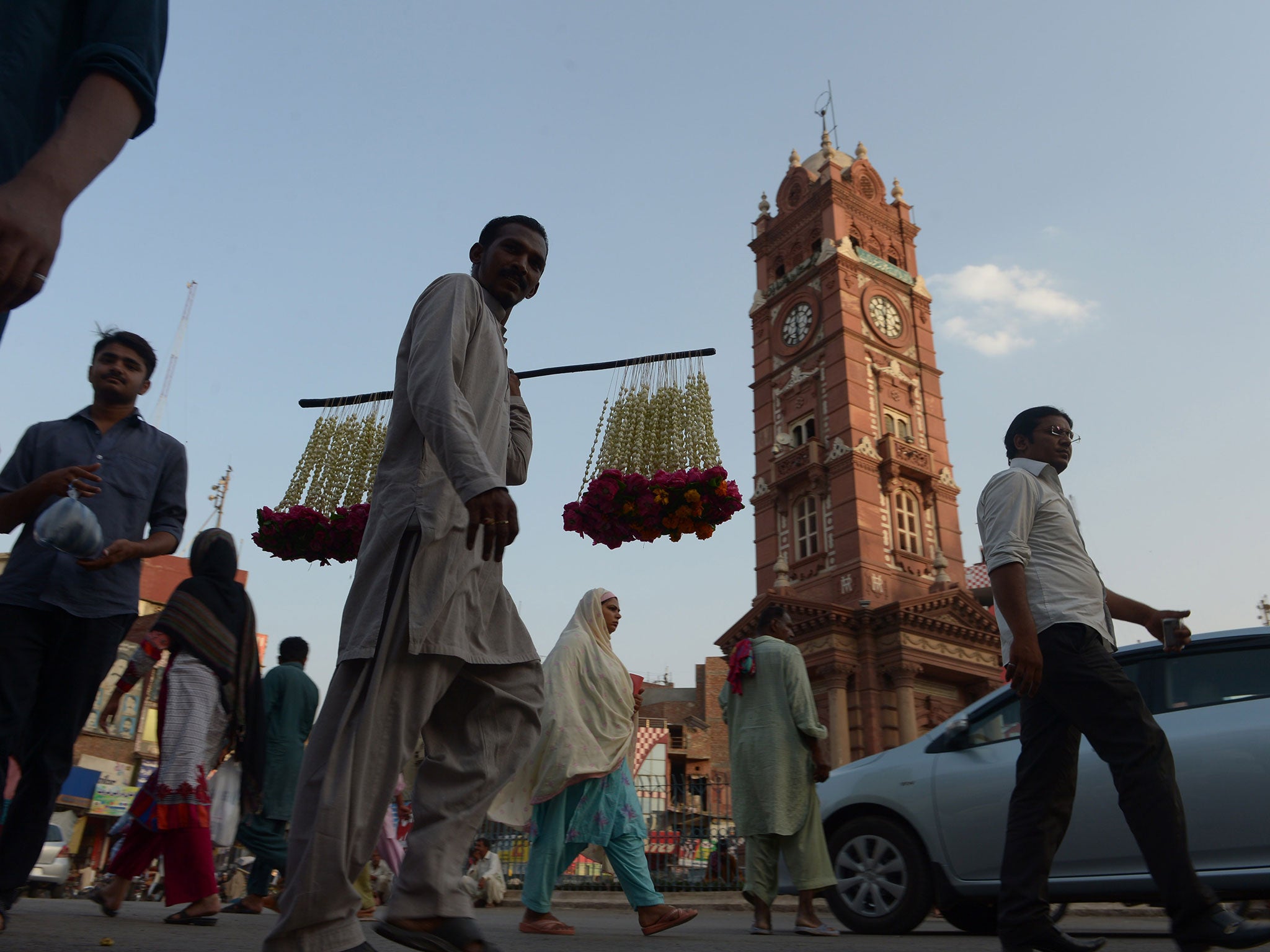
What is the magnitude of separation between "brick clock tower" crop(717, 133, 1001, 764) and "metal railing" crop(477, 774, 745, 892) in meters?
9.70

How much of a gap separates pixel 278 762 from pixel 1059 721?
4485 millimetres

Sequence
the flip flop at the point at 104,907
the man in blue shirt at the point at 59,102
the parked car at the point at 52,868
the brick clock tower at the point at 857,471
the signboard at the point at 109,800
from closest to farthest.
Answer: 1. the man in blue shirt at the point at 59,102
2. the flip flop at the point at 104,907
3. the parked car at the point at 52,868
4. the brick clock tower at the point at 857,471
5. the signboard at the point at 109,800

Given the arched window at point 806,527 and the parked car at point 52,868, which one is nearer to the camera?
the parked car at point 52,868

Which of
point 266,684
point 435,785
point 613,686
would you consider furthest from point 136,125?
point 266,684

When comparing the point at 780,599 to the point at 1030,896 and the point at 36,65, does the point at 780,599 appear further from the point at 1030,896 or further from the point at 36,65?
the point at 36,65

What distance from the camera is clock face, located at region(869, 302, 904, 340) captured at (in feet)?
106

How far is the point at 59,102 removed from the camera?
1.42 m

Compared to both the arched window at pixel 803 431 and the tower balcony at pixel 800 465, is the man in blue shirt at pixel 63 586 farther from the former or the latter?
the arched window at pixel 803 431

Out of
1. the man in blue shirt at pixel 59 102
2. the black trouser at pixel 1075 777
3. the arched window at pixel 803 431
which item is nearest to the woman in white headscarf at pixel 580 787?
the black trouser at pixel 1075 777

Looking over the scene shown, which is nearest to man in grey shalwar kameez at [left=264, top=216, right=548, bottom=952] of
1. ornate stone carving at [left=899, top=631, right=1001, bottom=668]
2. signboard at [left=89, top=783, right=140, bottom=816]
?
ornate stone carving at [left=899, top=631, right=1001, bottom=668]

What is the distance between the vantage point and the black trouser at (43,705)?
11.2 ft

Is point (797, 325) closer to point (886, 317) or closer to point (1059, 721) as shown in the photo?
point (886, 317)

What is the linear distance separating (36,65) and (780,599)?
2703 centimetres

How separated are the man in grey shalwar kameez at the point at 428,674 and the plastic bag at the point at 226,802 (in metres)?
3.46
